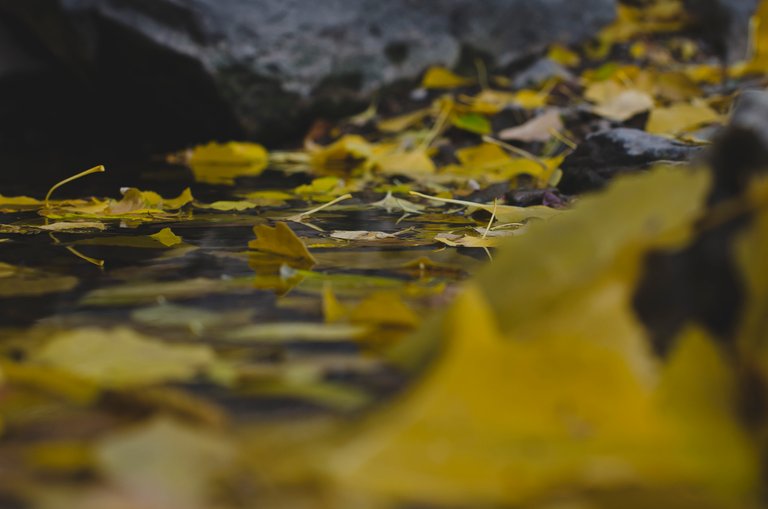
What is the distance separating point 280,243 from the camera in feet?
3.47

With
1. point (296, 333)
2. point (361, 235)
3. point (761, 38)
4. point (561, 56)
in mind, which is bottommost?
point (296, 333)

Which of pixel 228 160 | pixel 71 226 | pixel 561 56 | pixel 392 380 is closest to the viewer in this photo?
pixel 392 380

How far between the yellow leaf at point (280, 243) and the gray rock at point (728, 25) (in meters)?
3.13

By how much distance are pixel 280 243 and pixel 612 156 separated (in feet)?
Result: 2.78

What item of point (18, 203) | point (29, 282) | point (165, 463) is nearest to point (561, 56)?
point (18, 203)

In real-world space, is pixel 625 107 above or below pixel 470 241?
above

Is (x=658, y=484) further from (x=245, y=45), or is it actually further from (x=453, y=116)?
(x=245, y=45)

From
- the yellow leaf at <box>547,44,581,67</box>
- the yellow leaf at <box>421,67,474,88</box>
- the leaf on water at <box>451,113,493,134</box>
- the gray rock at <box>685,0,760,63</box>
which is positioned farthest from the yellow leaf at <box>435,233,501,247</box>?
the gray rock at <box>685,0,760,63</box>

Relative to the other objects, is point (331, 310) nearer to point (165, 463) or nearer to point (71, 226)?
point (165, 463)

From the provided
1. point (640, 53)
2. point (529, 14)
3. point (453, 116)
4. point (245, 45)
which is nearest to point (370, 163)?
point (453, 116)

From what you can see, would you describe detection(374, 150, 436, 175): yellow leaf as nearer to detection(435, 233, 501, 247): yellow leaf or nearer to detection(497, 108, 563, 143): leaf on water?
detection(497, 108, 563, 143): leaf on water

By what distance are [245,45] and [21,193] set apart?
1.14 metres

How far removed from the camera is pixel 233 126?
2885mm

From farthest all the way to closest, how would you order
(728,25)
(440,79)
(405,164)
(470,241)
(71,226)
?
(728,25)
(440,79)
(405,164)
(71,226)
(470,241)
